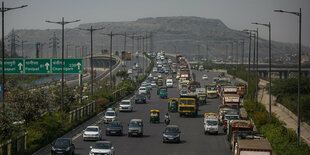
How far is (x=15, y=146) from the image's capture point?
36.4m

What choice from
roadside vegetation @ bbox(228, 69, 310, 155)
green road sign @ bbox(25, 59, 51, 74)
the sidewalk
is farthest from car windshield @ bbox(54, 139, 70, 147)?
the sidewalk

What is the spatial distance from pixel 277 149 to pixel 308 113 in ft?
151

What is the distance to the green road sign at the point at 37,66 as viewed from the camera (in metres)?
59.2

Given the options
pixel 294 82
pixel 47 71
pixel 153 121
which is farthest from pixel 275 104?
pixel 47 71

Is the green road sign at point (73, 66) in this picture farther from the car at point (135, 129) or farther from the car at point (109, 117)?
the car at point (135, 129)

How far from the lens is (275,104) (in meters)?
99.1

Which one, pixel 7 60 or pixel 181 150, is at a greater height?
pixel 7 60

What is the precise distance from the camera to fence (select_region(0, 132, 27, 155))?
34319 mm

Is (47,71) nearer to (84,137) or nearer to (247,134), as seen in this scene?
(84,137)

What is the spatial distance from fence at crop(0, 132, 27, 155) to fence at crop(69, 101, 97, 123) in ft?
61.2

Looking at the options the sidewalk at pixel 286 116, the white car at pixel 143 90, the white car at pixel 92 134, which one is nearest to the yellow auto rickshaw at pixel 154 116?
the sidewalk at pixel 286 116

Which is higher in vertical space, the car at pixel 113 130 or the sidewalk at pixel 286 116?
the car at pixel 113 130

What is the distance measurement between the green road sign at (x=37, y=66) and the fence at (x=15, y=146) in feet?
69.7

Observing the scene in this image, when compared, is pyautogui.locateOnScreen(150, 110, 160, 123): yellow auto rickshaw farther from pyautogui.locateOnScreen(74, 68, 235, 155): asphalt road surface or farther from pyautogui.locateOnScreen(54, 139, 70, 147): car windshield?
pyautogui.locateOnScreen(54, 139, 70, 147): car windshield
